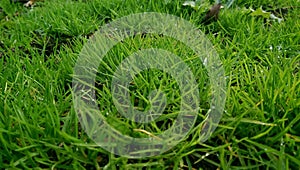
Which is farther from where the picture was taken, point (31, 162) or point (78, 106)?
point (78, 106)

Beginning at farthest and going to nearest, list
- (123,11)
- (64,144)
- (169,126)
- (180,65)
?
(123,11), (180,65), (169,126), (64,144)

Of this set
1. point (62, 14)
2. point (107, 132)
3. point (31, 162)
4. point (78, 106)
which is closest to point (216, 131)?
point (107, 132)

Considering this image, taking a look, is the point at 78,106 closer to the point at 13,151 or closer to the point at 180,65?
the point at 13,151

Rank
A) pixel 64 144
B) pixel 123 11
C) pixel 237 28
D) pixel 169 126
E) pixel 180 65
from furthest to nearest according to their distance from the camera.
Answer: pixel 123 11, pixel 237 28, pixel 180 65, pixel 169 126, pixel 64 144

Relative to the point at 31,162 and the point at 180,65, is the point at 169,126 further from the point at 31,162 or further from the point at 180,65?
the point at 31,162

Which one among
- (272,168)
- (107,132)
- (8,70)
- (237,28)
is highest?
(237,28)

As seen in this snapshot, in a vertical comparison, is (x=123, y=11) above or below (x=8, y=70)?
above

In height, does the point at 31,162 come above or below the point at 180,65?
below

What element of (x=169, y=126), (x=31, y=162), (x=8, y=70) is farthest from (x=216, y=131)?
(x=8, y=70)

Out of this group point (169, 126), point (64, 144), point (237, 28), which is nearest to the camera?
point (64, 144)
